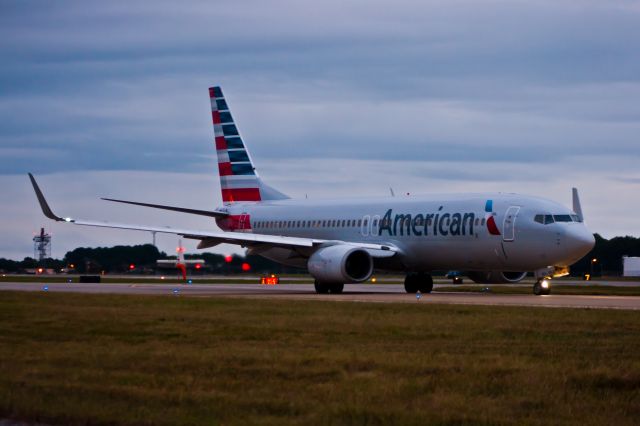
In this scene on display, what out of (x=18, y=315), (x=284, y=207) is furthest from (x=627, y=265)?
(x=18, y=315)

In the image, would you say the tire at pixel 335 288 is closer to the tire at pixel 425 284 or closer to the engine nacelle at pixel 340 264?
the engine nacelle at pixel 340 264

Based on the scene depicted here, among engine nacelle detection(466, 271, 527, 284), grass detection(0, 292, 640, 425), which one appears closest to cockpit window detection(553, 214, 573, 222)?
engine nacelle detection(466, 271, 527, 284)

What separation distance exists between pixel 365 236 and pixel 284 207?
674 cm

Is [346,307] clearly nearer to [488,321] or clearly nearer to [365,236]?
[488,321]

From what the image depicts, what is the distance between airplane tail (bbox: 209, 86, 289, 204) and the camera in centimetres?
5519

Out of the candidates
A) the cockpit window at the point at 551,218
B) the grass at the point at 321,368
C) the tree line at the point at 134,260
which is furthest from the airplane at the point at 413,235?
the tree line at the point at 134,260

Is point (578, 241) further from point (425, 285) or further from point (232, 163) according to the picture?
point (232, 163)

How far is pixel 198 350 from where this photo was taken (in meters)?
17.8

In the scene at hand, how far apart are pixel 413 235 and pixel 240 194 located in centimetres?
1409

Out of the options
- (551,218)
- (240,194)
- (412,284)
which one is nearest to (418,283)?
(412,284)

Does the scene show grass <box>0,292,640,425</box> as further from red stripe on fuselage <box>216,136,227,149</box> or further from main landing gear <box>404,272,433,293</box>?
red stripe on fuselage <box>216,136,227,149</box>

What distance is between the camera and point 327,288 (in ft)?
143

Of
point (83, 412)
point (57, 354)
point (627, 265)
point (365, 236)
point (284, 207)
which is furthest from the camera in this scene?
point (627, 265)

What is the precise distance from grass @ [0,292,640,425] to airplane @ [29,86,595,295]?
1415 centimetres
